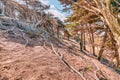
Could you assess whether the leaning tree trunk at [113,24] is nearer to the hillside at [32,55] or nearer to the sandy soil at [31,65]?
the hillside at [32,55]

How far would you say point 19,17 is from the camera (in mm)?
9594

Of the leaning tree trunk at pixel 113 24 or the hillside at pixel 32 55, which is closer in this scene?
the leaning tree trunk at pixel 113 24

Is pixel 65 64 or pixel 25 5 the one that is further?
pixel 25 5

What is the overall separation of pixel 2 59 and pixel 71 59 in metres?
2.03

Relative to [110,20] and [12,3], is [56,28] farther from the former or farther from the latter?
[110,20]

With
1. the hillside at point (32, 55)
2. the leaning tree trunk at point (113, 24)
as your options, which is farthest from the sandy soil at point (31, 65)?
the leaning tree trunk at point (113, 24)

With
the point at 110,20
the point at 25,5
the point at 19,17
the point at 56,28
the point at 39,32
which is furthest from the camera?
the point at 56,28

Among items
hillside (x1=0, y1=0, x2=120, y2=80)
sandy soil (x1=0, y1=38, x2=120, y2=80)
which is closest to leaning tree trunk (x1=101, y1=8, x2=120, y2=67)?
hillside (x1=0, y1=0, x2=120, y2=80)

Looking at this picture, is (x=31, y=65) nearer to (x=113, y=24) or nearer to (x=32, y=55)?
(x=32, y=55)

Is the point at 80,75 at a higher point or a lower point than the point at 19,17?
lower

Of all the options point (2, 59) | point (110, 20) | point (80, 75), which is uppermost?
point (110, 20)

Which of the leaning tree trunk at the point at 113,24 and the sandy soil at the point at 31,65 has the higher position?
the leaning tree trunk at the point at 113,24

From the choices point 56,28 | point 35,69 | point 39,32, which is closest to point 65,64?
point 35,69

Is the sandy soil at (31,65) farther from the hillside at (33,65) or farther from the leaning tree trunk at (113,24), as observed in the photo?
the leaning tree trunk at (113,24)
